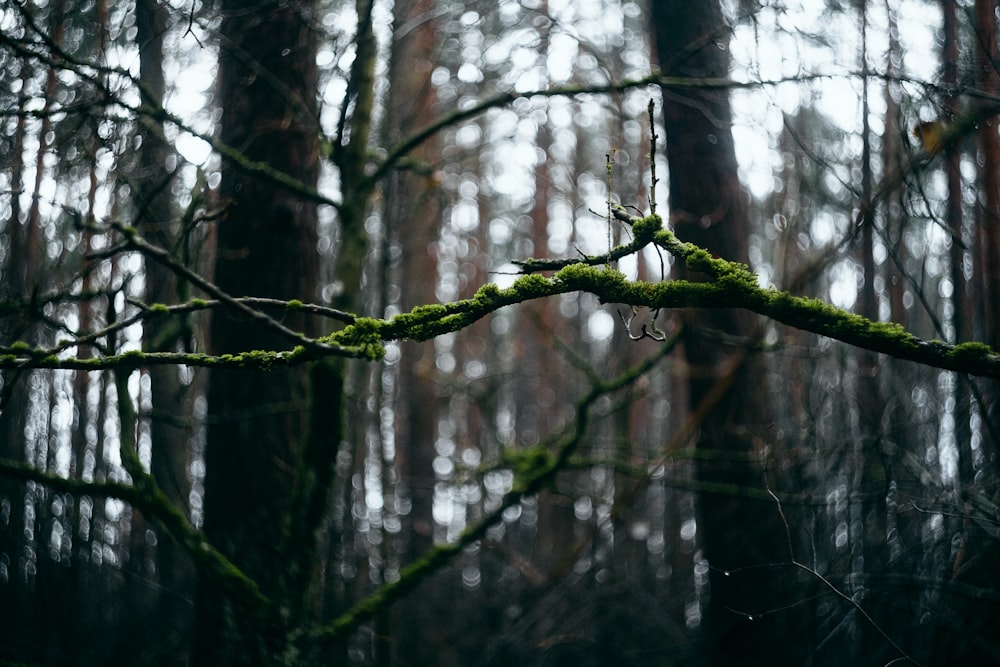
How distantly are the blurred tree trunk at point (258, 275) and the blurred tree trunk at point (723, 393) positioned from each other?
273 centimetres

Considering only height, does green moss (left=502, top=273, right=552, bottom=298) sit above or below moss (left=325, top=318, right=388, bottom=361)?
above

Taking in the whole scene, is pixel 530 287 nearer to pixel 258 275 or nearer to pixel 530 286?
pixel 530 286

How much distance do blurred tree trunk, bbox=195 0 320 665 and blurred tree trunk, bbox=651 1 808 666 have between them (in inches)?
108

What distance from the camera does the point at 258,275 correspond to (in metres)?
4.79

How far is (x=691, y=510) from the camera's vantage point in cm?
1289

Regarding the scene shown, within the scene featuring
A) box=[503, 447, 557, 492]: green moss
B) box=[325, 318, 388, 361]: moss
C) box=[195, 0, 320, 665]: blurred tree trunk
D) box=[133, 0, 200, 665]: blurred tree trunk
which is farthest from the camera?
box=[503, 447, 557, 492]: green moss

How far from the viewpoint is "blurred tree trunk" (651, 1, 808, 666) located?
521 cm

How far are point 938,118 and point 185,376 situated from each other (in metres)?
7.13

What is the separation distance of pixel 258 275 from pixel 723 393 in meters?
3.64

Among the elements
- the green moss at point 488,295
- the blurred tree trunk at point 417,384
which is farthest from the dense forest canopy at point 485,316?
the blurred tree trunk at point 417,384

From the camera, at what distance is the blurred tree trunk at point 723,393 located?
5.21 meters

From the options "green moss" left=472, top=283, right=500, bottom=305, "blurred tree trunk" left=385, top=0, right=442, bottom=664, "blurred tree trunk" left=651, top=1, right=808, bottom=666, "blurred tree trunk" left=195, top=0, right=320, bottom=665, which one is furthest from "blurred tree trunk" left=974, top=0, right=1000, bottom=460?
"blurred tree trunk" left=385, top=0, right=442, bottom=664

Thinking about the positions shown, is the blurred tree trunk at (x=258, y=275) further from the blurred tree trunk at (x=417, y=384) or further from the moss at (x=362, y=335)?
the blurred tree trunk at (x=417, y=384)

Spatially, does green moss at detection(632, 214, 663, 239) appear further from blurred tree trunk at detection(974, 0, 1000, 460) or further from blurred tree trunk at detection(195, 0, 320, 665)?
blurred tree trunk at detection(195, 0, 320, 665)
